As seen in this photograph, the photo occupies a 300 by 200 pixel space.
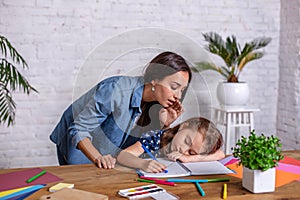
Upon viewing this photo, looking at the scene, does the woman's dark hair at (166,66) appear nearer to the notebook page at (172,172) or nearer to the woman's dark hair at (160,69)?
the woman's dark hair at (160,69)

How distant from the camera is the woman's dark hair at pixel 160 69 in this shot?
5.45 feet

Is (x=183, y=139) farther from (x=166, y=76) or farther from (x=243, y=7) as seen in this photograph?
(x=243, y=7)

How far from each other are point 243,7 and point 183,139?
232 centimetres

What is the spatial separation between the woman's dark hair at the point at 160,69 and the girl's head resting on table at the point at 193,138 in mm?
89

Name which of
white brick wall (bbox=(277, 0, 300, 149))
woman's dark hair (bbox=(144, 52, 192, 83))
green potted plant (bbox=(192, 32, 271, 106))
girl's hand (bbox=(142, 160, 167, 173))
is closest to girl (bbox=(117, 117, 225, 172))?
girl's hand (bbox=(142, 160, 167, 173))

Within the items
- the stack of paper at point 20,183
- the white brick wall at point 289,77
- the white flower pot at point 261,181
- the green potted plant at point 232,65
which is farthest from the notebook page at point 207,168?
the white brick wall at point 289,77

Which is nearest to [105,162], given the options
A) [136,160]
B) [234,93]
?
[136,160]

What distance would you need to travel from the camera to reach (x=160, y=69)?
1697 millimetres

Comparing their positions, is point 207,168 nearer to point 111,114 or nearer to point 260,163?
point 260,163

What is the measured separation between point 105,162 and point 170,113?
0.35 m

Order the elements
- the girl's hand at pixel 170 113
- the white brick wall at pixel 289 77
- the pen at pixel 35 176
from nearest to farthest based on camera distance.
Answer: the pen at pixel 35 176
the girl's hand at pixel 170 113
the white brick wall at pixel 289 77

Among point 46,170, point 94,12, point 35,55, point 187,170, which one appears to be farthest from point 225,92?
point 46,170

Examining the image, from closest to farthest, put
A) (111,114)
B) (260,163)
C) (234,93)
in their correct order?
(260,163)
(111,114)
(234,93)

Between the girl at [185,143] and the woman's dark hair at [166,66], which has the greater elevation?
the woman's dark hair at [166,66]
